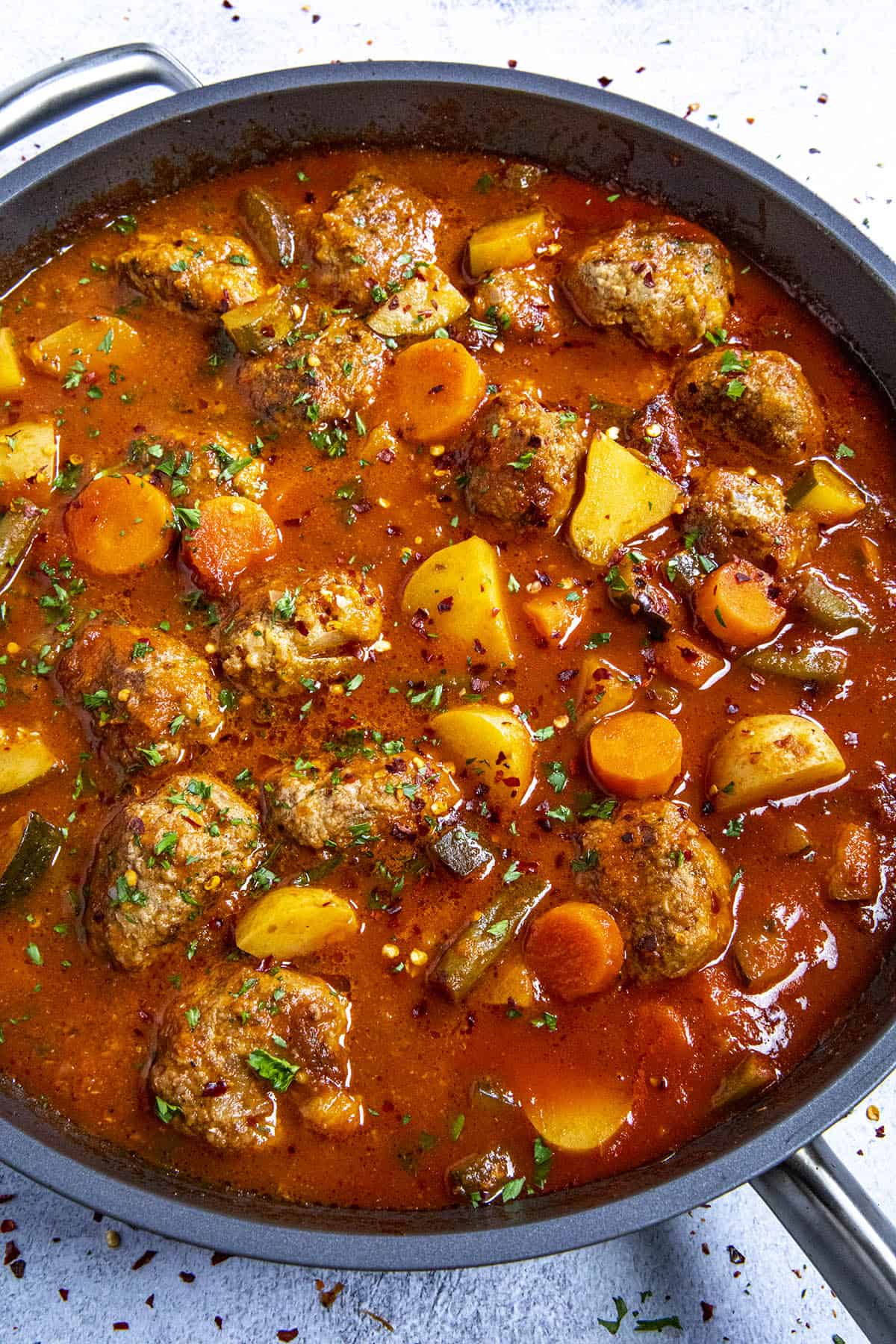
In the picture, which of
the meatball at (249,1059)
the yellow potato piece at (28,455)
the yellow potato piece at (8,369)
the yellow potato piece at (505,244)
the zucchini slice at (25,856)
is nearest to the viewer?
the meatball at (249,1059)

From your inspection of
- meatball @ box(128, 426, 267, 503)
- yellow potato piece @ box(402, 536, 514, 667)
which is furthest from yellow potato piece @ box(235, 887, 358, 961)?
meatball @ box(128, 426, 267, 503)

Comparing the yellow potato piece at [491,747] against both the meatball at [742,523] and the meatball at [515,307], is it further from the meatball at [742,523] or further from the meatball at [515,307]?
the meatball at [515,307]

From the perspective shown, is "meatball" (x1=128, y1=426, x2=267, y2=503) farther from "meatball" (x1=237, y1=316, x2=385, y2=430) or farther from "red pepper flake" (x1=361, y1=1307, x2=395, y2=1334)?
"red pepper flake" (x1=361, y1=1307, x2=395, y2=1334)

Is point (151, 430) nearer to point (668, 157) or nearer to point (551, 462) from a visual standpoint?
point (551, 462)

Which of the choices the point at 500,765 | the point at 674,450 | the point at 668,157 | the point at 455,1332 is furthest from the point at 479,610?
the point at 455,1332

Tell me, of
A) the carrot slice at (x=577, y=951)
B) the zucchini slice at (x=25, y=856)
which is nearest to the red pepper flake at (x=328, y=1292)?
the carrot slice at (x=577, y=951)

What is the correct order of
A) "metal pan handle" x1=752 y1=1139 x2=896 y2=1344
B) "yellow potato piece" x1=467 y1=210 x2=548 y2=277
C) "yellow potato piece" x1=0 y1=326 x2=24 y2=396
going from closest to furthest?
1. "metal pan handle" x1=752 y1=1139 x2=896 y2=1344
2. "yellow potato piece" x1=0 y1=326 x2=24 y2=396
3. "yellow potato piece" x1=467 y1=210 x2=548 y2=277

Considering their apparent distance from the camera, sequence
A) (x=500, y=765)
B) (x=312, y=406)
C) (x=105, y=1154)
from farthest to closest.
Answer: (x=312, y=406) < (x=500, y=765) < (x=105, y=1154)
